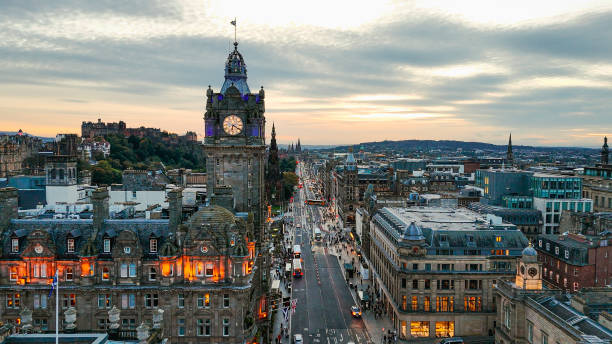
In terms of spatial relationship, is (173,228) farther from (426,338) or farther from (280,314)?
(426,338)

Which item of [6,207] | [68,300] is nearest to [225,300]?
[68,300]

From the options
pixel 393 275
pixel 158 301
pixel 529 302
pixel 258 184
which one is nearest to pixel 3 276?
pixel 158 301

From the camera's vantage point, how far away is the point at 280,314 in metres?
89.1

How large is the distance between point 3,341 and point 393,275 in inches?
2400

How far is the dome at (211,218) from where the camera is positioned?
56600 millimetres

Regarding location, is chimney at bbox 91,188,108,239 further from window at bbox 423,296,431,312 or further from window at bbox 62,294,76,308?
window at bbox 423,296,431,312

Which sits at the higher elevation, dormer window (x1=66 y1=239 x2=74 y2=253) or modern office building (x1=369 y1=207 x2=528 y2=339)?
dormer window (x1=66 y1=239 x2=74 y2=253)

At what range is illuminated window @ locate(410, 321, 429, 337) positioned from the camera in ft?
251

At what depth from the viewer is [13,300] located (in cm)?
5700

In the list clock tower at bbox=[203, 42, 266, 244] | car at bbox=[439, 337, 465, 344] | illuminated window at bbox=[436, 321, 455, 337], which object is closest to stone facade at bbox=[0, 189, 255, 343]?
clock tower at bbox=[203, 42, 266, 244]

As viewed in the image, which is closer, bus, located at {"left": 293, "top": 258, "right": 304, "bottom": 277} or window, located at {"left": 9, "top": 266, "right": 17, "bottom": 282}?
window, located at {"left": 9, "top": 266, "right": 17, "bottom": 282}

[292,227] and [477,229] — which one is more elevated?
[477,229]

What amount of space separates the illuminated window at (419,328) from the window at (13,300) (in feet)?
178

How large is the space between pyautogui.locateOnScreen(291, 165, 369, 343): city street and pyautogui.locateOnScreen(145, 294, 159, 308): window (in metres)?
28.0
